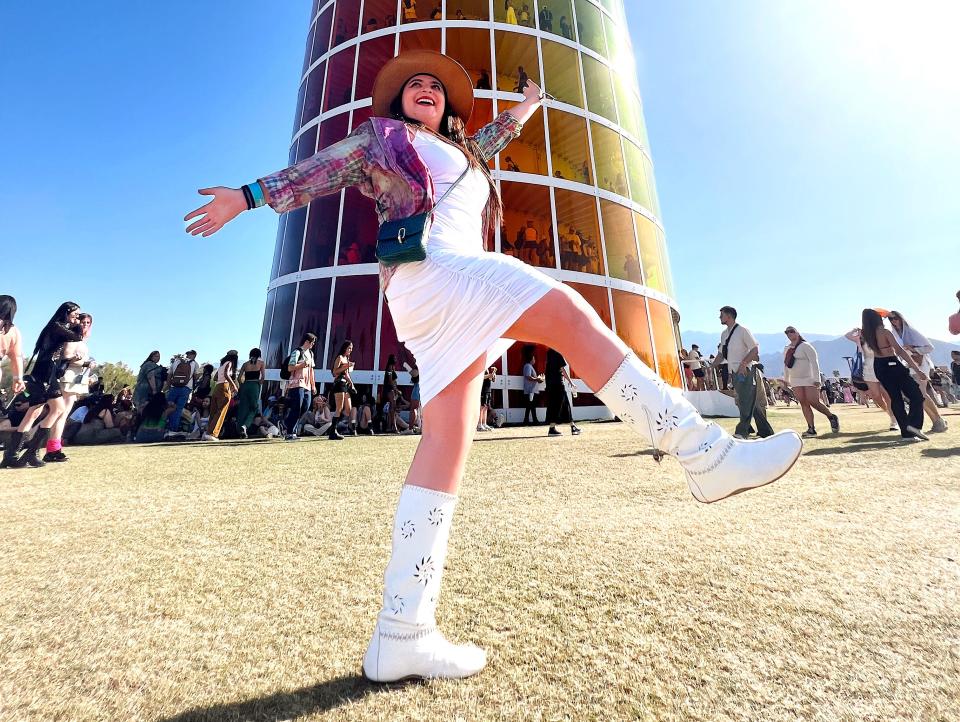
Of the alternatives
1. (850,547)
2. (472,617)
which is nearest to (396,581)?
(472,617)

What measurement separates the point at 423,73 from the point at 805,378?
8.05 metres

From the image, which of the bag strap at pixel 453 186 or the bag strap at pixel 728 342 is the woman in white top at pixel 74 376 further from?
the bag strap at pixel 728 342

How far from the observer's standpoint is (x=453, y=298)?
124cm

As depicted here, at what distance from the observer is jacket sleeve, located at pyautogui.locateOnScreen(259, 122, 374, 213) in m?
1.29

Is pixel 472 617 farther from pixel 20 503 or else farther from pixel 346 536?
pixel 20 503

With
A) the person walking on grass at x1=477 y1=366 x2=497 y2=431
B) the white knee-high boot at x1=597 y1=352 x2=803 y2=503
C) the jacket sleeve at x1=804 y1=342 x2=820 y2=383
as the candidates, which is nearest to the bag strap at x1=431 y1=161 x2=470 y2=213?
the white knee-high boot at x1=597 y1=352 x2=803 y2=503

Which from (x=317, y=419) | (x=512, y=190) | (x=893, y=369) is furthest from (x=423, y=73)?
(x=512, y=190)

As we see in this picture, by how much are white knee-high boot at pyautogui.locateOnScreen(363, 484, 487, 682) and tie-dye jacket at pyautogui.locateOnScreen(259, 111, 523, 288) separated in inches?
26.2

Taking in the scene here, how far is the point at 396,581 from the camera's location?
117cm

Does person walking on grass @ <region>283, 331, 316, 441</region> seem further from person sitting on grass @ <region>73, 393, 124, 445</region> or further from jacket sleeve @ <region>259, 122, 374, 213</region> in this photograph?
jacket sleeve @ <region>259, 122, 374, 213</region>

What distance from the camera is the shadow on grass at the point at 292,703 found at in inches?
41.2

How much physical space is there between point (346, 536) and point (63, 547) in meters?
1.35

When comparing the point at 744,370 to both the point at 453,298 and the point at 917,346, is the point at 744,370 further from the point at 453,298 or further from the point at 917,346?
the point at 453,298

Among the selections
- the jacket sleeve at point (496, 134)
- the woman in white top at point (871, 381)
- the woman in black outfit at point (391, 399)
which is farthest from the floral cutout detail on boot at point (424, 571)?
the woman in black outfit at point (391, 399)
